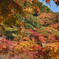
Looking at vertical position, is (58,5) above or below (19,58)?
above

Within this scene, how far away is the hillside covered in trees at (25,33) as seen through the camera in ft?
4.85

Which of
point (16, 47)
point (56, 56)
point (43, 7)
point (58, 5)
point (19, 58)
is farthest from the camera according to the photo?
point (43, 7)

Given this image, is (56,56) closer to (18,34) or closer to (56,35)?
(18,34)

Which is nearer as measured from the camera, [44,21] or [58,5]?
[58,5]

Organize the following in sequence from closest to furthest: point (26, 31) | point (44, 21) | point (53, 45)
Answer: point (53, 45) → point (26, 31) → point (44, 21)

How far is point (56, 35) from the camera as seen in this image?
634cm

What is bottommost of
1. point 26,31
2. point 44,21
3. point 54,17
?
point 26,31

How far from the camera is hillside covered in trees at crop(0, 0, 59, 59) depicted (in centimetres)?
148

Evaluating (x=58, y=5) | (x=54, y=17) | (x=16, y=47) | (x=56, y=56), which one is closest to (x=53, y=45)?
(x=56, y=56)

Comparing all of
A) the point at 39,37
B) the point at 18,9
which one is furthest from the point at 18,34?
the point at 18,9

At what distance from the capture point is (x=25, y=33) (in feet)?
18.9

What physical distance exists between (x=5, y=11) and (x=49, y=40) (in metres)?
4.76

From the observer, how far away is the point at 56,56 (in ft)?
5.09

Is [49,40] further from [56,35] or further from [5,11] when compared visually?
[5,11]
